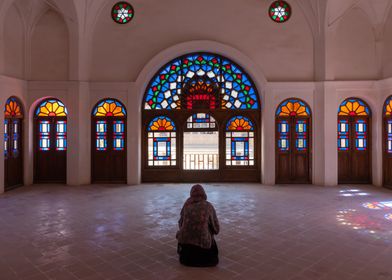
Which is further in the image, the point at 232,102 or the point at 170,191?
the point at 232,102

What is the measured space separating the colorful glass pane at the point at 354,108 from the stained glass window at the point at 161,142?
5.40 meters

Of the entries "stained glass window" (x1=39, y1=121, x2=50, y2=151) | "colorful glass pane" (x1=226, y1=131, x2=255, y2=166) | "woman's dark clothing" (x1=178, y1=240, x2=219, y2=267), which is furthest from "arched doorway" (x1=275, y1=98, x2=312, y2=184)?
"stained glass window" (x1=39, y1=121, x2=50, y2=151)

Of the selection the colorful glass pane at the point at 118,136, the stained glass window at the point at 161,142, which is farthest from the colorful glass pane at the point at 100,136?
the stained glass window at the point at 161,142

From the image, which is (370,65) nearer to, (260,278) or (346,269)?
(346,269)

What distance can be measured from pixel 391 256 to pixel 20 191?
29.8 feet

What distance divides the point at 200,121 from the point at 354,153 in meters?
4.97

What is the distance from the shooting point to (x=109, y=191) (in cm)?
948

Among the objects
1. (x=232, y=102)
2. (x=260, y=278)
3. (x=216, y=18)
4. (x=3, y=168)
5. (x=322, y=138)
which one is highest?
(x=216, y=18)

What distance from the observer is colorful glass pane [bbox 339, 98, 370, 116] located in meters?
10.5

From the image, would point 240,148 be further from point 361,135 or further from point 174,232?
point 174,232

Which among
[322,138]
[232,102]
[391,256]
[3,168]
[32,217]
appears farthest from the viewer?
[232,102]

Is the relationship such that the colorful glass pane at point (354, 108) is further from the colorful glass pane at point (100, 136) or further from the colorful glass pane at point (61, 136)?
the colorful glass pane at point (61, 136)

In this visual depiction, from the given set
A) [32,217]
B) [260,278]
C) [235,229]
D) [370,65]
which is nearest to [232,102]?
[370,65]

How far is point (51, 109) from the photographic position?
35.4ft
